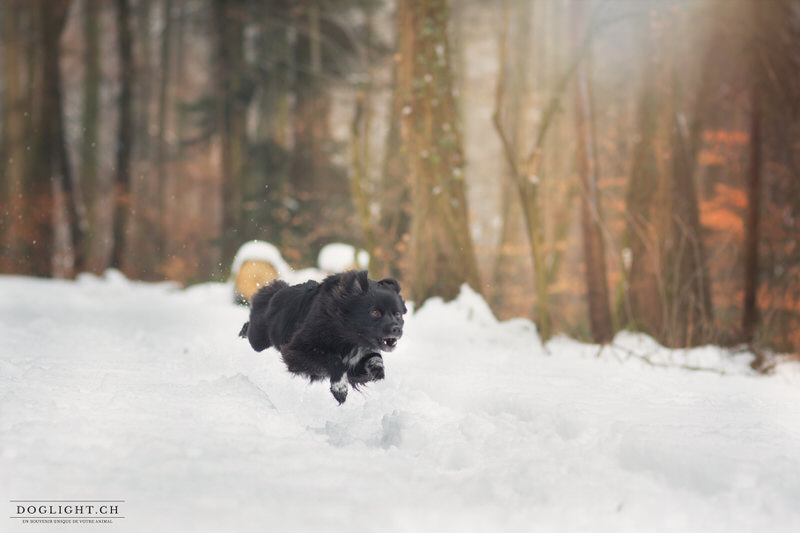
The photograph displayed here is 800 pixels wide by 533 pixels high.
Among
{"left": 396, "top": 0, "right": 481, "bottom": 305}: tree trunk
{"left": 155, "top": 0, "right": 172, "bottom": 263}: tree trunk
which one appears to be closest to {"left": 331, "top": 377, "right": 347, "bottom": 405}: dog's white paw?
{"left": 396, "top": 0, "right": 481, "bottom": 305}: tree trunk

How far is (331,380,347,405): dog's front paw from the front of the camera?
571 centimetres

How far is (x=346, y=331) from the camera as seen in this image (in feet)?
19.4

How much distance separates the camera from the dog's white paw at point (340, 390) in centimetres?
571

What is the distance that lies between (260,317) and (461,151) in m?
4.27

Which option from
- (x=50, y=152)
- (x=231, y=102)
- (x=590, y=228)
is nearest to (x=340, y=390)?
(x=590, y=228)

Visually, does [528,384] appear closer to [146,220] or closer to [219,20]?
[219,20]

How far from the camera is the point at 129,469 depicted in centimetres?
328

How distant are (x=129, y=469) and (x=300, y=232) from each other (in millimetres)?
15192

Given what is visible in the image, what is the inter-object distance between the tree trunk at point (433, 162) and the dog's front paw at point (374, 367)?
A: 378cm

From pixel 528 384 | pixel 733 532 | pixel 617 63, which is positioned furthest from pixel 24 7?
pixel 733 532

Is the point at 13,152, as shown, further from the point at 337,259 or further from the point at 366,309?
the point at 366,309

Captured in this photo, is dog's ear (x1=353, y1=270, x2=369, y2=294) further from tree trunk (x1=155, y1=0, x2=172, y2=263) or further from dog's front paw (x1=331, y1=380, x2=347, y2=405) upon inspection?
tree trunk (x1=155, y1=0, x2=172, y2=263)

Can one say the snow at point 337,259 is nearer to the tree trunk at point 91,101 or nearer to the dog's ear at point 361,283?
the dog's ear at point 361,283

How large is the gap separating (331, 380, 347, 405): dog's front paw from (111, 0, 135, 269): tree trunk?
16.7 m
